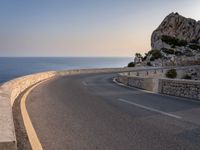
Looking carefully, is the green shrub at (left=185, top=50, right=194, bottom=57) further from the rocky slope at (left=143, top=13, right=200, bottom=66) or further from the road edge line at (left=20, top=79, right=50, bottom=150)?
the road edge line at (left=20, top=79, right=50, bottom=150)

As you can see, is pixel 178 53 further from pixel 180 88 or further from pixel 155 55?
pixel 180 88

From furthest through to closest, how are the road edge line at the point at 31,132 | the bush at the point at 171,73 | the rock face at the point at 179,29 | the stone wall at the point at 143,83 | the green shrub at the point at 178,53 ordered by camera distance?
the rock face at the point at 179,29 < the green shrub at the point at 178,53 < the bush at the point at 171,73 < the stone wall at the point at 143,83 < the road edge line at the point at 31,132

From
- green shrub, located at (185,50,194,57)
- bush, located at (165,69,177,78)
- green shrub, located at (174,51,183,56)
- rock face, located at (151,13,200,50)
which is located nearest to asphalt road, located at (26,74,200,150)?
bush, located at (165,69,177,78)

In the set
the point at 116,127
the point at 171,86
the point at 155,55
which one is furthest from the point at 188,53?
the point at 116,127

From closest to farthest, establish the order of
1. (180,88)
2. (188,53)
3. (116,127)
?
(116,127) → (180,88) → (188,53)

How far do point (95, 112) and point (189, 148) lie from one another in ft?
13.2

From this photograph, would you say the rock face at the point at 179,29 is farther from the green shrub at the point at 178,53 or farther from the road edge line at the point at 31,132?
the road edge line at the point at 31,132

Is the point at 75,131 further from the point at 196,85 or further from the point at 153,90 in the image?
the point at 153,90

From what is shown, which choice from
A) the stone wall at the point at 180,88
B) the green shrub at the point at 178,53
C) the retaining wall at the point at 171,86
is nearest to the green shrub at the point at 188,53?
the green shrub at the point at 178,53

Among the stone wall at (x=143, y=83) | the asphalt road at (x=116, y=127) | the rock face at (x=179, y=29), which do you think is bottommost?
the asphalt road at (x=116, y=127)

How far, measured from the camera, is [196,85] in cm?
1292

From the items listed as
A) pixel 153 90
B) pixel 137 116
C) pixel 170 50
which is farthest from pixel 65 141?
pixel 170 50

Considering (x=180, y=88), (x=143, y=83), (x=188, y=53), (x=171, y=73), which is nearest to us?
(x=180, y=88)

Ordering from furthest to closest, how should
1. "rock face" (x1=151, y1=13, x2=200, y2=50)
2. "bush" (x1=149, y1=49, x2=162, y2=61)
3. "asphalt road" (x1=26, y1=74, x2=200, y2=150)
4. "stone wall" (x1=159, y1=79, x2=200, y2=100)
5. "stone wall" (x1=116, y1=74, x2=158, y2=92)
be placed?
"rock face" (x1=151, y1=13, x2=200, y2=50), "bush" (x1=149, y1=49, x2=162, y2=61), "stone wall" (x1=116, y1=74, x2=158, y2=92), "stone wall" (x1=159, y1=79, x2=200, y2=100), "asphalt road" (x1=26, y1=74, x2=200, y2=150)
